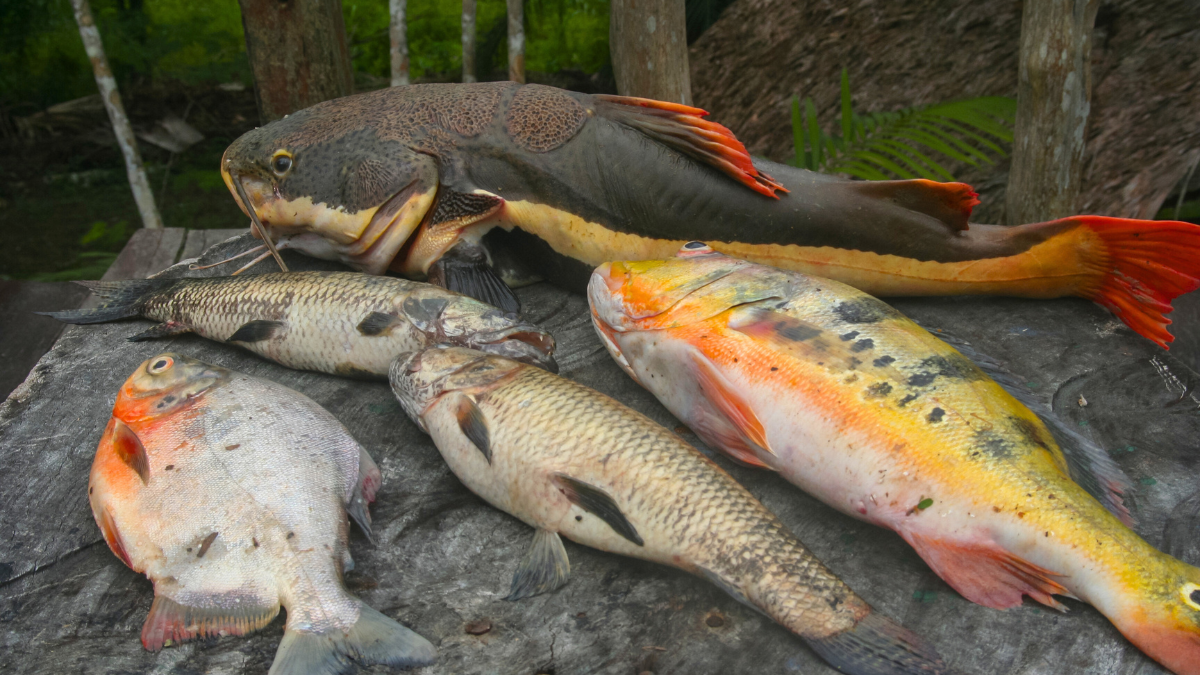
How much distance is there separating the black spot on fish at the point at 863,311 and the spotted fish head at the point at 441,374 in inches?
35.3

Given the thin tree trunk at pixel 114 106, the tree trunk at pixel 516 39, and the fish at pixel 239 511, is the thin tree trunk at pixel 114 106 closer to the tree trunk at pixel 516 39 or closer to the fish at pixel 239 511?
the tree trunk at pixel 516 39

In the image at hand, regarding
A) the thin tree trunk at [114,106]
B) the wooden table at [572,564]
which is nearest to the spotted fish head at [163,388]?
the wooden table at [572,564]

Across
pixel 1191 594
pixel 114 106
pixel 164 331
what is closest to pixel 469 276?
pixel 164 331

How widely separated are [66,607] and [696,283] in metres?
1.77

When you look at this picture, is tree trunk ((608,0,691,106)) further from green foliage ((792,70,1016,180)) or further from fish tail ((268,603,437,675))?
fish tail ((268,603,437,675))

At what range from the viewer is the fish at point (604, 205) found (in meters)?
2.65

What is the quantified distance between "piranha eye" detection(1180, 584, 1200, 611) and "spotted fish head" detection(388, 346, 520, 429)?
1558 millimetres

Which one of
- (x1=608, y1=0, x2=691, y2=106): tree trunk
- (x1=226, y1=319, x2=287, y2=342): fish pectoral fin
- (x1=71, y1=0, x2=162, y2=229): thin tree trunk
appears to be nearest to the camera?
(x1=226, y1=319, x2=287, y2=342): fish pectoral fin

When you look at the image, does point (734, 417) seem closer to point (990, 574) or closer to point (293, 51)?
point (990, 574)

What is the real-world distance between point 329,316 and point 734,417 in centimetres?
135

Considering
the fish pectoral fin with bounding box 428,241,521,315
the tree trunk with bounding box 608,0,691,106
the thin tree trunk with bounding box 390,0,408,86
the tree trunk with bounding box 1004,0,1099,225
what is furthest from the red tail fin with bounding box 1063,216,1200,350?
the thin tree trunk with bounding box 390,0,408,86

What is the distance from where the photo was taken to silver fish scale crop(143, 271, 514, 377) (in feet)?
8.18

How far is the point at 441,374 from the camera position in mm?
2201

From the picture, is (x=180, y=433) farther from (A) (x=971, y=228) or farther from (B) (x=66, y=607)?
(A) (x=971, y=228)
